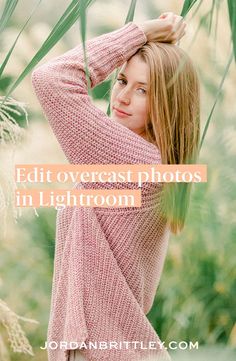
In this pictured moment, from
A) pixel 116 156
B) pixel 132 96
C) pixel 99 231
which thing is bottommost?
pixel 99 231

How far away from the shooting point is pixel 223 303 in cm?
204

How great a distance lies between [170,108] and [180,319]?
832 millimetres

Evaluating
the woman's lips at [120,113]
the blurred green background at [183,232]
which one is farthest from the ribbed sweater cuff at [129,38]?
the blurred green background at [183,232]

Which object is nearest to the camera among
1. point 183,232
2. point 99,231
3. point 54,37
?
point 54,37

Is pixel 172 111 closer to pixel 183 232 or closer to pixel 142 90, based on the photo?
pixel 142 90

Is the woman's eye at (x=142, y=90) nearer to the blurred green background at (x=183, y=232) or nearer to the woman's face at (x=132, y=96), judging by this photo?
the woman's face at (x=132, y=96)

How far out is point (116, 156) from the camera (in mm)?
1395

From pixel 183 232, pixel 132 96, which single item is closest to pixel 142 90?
pixel 132 96

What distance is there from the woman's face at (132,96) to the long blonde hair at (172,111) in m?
0.01

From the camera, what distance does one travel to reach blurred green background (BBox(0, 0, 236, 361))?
188 centimetres

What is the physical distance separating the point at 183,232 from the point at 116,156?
0.69 metres

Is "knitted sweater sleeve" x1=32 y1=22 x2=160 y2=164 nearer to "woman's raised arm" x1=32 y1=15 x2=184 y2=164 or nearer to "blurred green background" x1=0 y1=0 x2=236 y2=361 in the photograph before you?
"woman's raised arm" x1=32 y1=15 x2=184 y2=164

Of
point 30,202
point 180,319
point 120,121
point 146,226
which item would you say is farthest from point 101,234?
point 180,319

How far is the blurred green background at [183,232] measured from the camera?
73.9 inches
